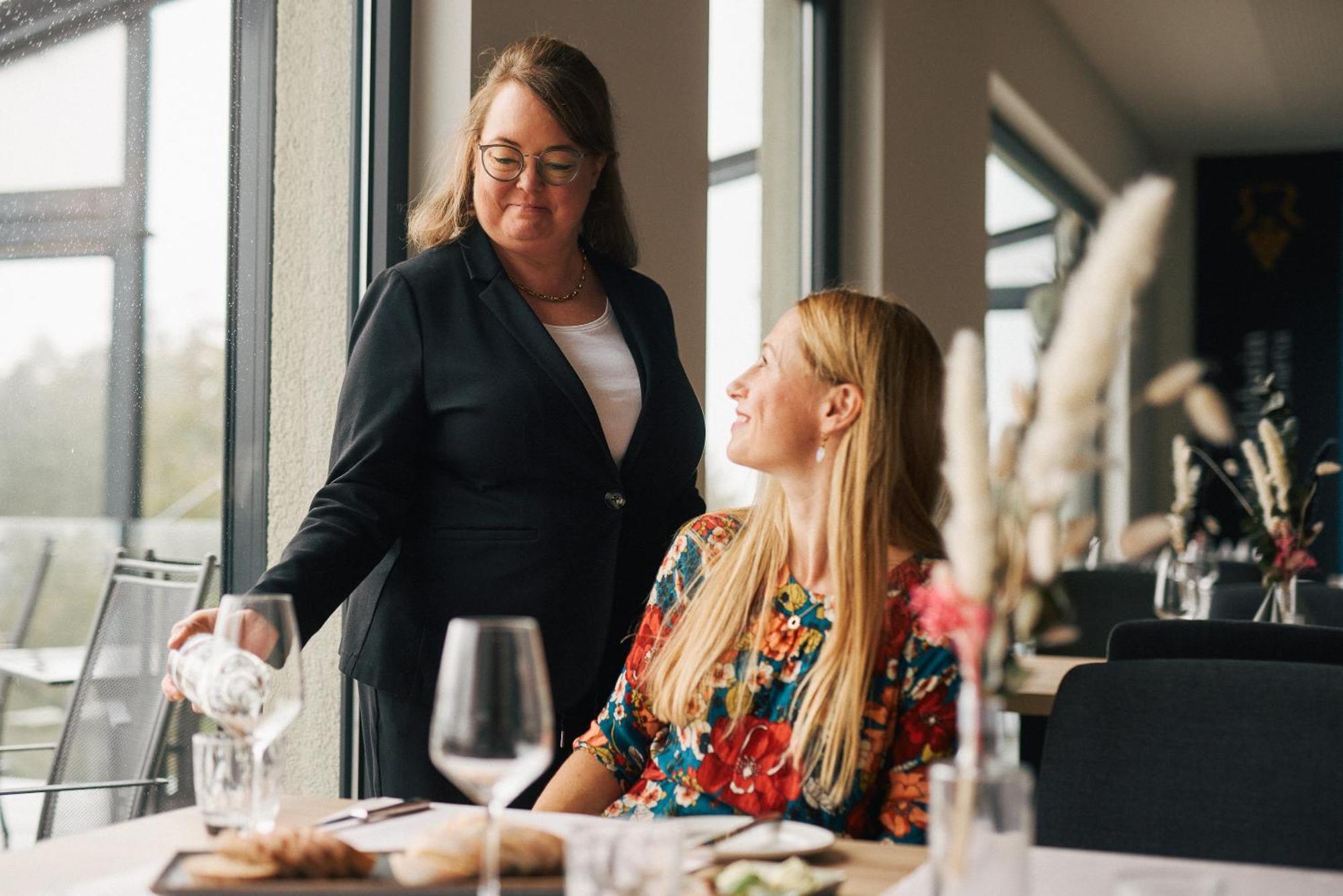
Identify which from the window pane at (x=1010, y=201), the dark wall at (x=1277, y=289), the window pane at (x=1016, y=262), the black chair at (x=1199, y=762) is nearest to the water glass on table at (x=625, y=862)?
the black chair at (x=1199, y=762)

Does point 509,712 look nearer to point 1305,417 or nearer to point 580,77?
point 580,77

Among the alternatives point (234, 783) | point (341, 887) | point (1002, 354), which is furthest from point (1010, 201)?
point (341, 887)

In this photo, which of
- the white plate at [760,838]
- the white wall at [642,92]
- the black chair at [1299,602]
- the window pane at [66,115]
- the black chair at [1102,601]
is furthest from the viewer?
the black chair at [1102,601]

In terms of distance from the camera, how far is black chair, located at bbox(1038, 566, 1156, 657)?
3617mm

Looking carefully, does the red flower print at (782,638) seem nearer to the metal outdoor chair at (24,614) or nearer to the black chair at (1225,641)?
the black chair at (1225,641)

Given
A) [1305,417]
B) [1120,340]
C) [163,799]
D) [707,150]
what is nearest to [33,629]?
[163,799]

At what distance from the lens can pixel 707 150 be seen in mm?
3377

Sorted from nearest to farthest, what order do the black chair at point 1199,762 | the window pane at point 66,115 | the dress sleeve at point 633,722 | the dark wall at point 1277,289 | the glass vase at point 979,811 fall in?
the glass vase at point 979,811, the black chair at point 1199,762, the dress sleeve at point 633,722, the window pane at point 66,115, the dark wall at point 1277,289

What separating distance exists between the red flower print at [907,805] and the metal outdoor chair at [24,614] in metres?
1.21

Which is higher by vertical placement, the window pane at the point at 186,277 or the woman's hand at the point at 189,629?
the window pane at the point at 186,277

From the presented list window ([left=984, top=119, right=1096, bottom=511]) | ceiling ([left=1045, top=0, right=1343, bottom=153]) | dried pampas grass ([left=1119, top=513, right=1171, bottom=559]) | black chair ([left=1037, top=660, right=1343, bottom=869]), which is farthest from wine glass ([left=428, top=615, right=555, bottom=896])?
ceiling ([left=1045, top=0, right=1343, bottom=153])

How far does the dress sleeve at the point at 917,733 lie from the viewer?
1.42 m

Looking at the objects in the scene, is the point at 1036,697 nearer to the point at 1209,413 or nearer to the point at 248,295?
the point at 248,295

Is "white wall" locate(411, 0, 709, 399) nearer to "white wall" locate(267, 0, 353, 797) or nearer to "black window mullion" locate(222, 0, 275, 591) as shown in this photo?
"white wall" locate(267, 0, 353, 797)
